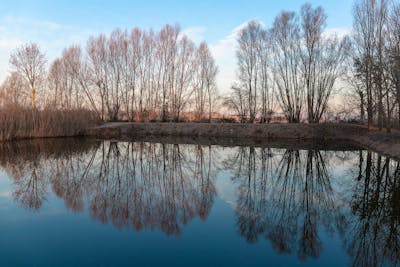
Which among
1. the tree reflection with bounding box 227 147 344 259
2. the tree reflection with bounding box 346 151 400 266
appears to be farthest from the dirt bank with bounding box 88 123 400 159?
the tree reflection with bounding box 227 147 344 259

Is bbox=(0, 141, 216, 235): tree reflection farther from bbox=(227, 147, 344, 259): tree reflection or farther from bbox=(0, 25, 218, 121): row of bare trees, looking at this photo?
bbox=(0, 25, 218, 121): row of bare trees

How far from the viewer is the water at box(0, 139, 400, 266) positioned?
13.3 feet

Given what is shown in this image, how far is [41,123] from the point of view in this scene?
23.2 m

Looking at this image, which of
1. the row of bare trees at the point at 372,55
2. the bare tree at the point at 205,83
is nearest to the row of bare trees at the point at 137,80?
the bare tree at the point at 205,83

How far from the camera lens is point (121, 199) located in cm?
667

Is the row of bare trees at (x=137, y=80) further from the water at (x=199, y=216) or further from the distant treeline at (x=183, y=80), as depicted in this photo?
the water at (x=199, y=216)

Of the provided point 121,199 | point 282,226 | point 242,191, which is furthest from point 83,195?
point 282,226

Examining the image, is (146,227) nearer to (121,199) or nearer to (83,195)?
(121,199)

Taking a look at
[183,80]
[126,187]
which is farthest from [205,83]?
[126,187]

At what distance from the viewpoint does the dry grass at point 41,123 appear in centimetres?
2056

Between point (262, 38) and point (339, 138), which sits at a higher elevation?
point (262, 38)

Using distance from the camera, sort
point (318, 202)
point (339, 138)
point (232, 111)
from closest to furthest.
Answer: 1. point (318, 202)
2. point (339, 138)
3. point (232, 111)

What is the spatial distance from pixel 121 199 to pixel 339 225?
5124 millimetres

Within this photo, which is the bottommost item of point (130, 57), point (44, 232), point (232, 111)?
point (44, 232)
